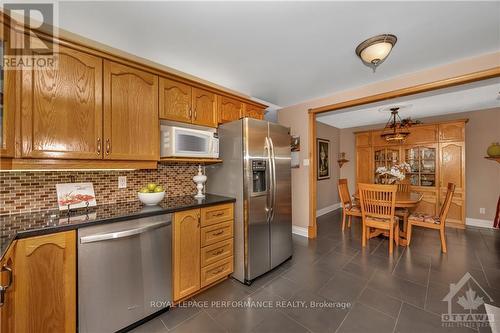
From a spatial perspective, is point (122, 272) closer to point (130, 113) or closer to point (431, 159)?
point (130, 113)

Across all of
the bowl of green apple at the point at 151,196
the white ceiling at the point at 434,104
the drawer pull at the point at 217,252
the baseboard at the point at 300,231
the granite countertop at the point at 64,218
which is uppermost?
the white ceiling at the point at 434,104

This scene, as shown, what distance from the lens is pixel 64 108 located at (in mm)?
1542

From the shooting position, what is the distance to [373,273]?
2.38m

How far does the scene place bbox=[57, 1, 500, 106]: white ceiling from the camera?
1.52m

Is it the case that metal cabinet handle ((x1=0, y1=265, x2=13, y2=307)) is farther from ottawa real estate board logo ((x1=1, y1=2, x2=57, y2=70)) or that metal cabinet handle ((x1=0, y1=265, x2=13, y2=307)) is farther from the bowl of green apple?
ottawa real estate board logo ((x1=1, y1=2, x2=57, y2=70))

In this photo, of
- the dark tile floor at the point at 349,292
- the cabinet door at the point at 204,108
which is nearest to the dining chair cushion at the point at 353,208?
the dark tile floor at the point at 349,292

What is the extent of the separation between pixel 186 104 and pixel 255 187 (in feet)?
4.04

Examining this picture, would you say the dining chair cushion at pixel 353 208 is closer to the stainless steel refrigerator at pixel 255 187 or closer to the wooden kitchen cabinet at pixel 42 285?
the stainless steel refrigerator at pixel 255 187

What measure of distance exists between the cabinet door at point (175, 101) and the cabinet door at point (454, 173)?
17.5 ft

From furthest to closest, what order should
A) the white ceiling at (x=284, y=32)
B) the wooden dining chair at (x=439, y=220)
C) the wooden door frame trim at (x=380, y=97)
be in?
the wooden dining chair at (x=439, y=220) → the wooden door frame trim at (x=380, y=97) → the white ceiling at (x=284, y=32)

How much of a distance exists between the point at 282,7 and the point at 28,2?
1879 millimetres

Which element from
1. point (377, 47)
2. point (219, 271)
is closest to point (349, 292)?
point (219, 271)

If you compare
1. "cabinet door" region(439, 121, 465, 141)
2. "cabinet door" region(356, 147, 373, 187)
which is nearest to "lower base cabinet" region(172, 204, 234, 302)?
"cabinet door" region(356, 147, 373, 187)

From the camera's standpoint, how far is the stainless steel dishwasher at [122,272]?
141 centimetres
